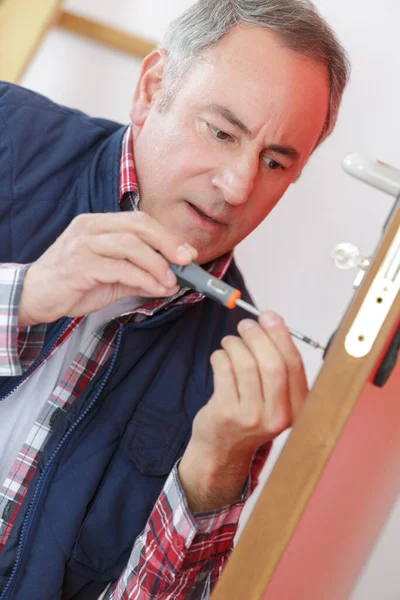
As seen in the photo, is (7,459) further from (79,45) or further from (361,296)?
(79,45)

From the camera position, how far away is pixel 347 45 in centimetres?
165

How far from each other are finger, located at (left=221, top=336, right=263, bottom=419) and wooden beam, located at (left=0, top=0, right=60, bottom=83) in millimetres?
1096

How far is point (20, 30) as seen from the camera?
165 centimetres

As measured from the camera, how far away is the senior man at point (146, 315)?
44.3 inches

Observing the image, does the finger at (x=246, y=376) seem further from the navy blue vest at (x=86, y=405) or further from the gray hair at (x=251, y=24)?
the gray hair at (x=251, y=24)

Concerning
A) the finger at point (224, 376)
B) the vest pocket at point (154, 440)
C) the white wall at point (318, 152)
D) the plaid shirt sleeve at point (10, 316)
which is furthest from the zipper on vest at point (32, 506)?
the white wall at point (318, 152)

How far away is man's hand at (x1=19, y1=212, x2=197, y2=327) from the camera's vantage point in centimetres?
89

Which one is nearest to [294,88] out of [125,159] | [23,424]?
[125,159]

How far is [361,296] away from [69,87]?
1508 millimetres

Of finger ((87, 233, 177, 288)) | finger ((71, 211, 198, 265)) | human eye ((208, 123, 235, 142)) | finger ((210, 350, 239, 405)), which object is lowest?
finger ((210, 350, 239, 405))

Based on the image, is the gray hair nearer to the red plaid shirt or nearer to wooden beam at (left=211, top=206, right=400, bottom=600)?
the red plaid shirt

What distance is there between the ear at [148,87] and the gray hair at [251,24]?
23mm

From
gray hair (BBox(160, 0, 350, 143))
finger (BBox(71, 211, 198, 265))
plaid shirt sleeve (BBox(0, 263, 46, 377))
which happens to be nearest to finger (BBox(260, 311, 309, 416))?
finger (BBox(71, 211, 198, 265))

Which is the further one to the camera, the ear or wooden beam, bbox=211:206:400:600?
the ear
